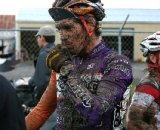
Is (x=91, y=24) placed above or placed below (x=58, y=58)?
above

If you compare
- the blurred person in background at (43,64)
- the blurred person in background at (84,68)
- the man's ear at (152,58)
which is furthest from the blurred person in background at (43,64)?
the blurred person in background at (84,68)

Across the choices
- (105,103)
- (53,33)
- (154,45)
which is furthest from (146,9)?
(105,103)

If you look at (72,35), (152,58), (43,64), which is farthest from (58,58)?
(43,64)

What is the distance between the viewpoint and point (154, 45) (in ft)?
11.6

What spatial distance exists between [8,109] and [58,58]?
80cm

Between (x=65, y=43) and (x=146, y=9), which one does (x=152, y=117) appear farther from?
(x=146, y=9)

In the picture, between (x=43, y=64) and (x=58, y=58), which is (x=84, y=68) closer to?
(x=58, y=58)

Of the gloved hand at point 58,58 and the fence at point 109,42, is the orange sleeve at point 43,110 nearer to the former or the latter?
the gloved hand at point 58,58

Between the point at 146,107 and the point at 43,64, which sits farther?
the point at 43,64

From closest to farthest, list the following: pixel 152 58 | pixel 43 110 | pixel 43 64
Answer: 1. pixel 43 110
2. pixel 152 58
3. pixel 43 64

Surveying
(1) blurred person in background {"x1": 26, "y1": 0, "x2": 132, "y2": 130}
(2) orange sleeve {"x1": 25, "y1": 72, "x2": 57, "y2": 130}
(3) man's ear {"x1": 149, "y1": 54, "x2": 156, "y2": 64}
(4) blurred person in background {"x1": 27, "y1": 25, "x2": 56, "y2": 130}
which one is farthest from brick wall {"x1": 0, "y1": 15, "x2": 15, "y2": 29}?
(1) blurred person in background {"x1": 26, "y1": 0, "x2": 132, "y2": 130}

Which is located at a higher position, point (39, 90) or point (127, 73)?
point (127, 73)

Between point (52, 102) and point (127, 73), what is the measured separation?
1.92 ft

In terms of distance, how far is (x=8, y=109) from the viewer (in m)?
2.06
